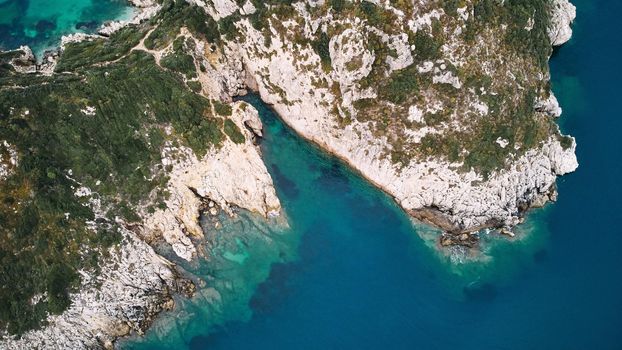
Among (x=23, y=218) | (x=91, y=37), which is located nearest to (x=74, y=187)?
(x=23, y=218)

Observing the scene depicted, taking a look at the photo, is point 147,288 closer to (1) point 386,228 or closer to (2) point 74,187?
(2) point 74,187

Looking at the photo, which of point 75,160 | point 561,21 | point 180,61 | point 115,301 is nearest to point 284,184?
point 180,61

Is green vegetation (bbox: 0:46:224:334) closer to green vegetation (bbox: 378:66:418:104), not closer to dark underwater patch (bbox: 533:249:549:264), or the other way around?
green vegetation (bbox: 378:66:418:104)

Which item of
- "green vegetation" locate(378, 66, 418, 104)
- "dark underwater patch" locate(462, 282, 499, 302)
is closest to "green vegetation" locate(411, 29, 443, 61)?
"green vegetation" locate(378, 66, 418, 104)

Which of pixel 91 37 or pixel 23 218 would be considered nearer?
pixel 23 218

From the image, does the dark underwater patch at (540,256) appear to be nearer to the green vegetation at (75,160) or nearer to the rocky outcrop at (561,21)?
the rocky outcrop at (561,21)

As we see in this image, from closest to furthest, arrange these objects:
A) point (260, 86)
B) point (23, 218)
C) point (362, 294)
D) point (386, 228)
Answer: point (23, 218), point (362, 294), point (386, 228), point (260, 86)

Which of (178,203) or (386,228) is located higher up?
(386,228)
